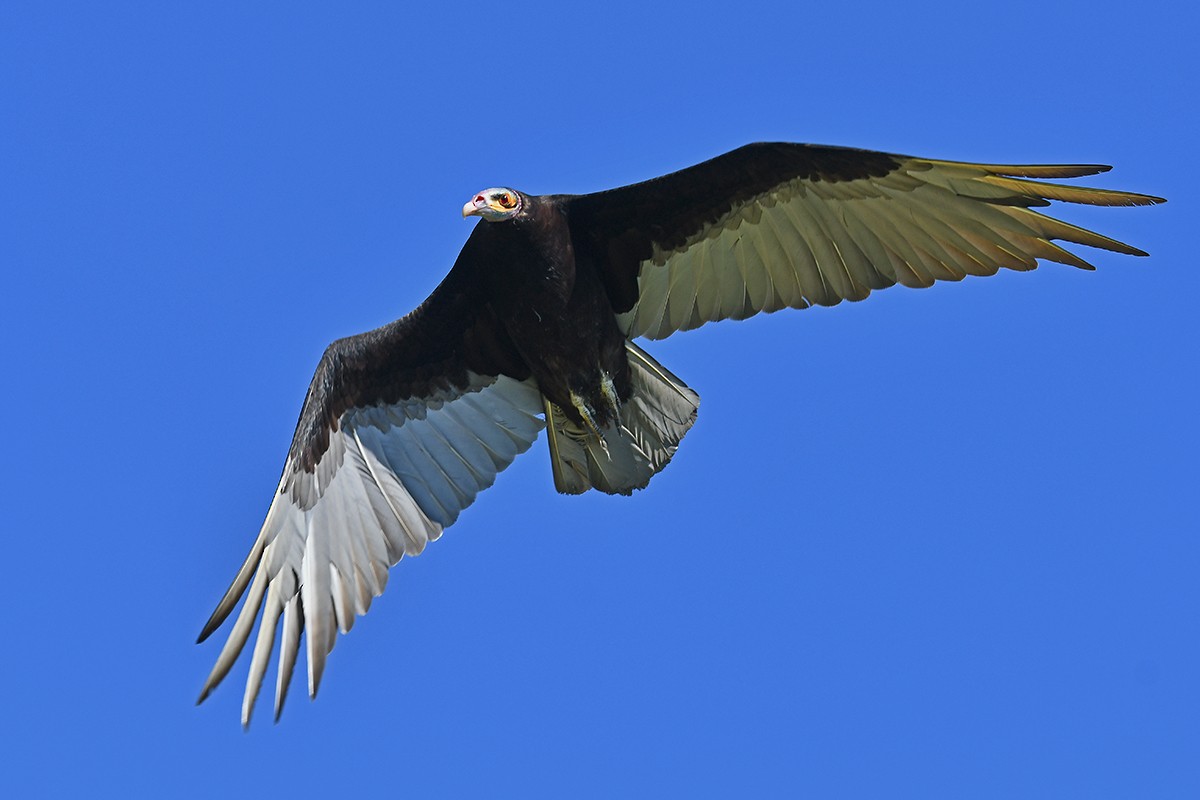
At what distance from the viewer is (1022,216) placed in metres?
8.13

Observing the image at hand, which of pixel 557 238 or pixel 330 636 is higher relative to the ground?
pixel 557 238

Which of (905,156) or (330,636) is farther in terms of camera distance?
(330,636)

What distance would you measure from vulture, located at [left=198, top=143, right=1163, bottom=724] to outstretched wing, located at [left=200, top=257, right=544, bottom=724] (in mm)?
12

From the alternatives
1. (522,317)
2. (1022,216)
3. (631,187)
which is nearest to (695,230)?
(631,187)

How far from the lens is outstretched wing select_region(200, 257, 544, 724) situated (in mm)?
9359

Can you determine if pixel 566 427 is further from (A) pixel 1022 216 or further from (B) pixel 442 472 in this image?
(A) pixel 1022 216

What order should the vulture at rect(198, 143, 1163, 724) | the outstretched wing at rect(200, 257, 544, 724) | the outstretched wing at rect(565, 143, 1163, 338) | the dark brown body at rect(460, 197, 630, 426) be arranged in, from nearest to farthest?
the outstretched wing at rect(565, 143, 1163, 338) → the vulture at rect(198, 143, 1163, 724) → the dark brown body at rect(460, 197, 630, 426) → the outstretched wing at rect(200, 257, 544, 724)

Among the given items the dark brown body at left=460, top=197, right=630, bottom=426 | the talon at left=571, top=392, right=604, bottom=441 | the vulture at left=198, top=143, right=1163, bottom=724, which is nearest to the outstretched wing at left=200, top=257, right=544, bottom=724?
the vulture at left=198, top=143, right=1163, bottom=724

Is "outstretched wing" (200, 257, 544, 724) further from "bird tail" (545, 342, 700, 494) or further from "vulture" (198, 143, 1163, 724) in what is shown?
"bird tail" (545, 342, 700, 494)

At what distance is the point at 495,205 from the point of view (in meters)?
8.32

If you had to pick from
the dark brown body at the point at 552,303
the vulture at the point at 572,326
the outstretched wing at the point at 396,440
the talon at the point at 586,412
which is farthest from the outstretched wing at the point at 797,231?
the outstretched wing at the point at 396,440

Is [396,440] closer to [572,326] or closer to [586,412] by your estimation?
[586,412]

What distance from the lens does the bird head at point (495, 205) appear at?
830 centimetres

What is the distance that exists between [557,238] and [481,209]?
1.82 ft
